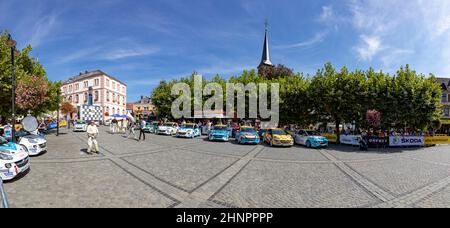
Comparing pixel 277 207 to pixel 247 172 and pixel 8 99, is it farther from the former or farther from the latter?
pixel 8 99

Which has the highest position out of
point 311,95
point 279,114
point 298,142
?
point 311,95

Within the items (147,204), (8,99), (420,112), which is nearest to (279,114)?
(420,112)

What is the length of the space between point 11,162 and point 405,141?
25.7m

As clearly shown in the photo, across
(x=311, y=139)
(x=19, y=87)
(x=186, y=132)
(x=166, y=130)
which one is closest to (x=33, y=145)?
(x=19, y=87)

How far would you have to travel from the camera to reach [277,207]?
15.1 ft

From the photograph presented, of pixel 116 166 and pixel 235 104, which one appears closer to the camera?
pixel 116 166

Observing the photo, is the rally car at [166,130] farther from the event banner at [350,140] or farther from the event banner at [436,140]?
the event banner at [436,140]

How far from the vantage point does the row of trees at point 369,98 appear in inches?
648

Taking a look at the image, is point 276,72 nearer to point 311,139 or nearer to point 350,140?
point 350,140

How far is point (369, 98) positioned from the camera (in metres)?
17.9

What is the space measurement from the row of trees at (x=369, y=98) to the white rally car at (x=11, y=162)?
794 inches

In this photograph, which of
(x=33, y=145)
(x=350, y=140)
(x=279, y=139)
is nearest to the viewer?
(x=33, y=145)

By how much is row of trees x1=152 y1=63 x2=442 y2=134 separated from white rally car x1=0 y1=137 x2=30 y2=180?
20.2 metres
